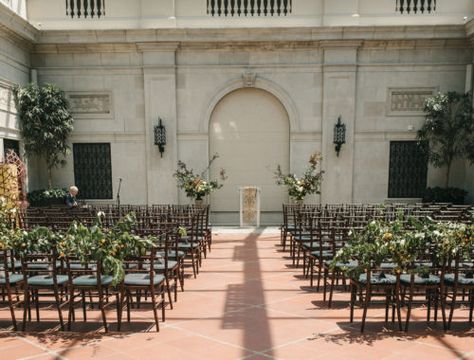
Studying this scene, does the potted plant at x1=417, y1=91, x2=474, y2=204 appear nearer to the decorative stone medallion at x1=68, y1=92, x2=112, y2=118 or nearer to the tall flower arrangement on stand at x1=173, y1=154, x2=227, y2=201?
the tall flower arrangement on stand at x1=173, y1=154, x2=227, y2=201

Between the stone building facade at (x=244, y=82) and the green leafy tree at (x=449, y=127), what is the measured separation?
0.77 meters

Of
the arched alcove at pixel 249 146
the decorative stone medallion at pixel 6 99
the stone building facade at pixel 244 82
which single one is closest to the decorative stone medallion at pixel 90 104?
the stone building facade at pixel 244 82

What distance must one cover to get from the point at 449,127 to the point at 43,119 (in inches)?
528

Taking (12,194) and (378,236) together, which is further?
(12,194)

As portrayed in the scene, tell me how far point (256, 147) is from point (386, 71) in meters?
5.30

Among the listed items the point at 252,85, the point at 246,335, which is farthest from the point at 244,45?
the point at 246,335

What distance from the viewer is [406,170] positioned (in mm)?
14344

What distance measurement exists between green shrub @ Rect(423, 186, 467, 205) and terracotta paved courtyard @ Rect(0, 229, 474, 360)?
8.38 meters

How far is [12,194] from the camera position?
10836 mm

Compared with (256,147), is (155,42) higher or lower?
higher

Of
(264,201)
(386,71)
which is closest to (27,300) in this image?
(264,201)

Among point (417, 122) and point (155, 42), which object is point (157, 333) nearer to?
point (155, 42)

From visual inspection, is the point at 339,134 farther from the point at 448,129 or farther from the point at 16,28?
the point at 16,28

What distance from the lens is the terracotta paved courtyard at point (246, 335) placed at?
429 centimetres
